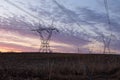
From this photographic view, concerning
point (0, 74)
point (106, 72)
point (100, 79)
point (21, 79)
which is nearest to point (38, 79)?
point (21, 79)

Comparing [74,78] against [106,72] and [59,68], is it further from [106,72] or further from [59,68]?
[106,72]

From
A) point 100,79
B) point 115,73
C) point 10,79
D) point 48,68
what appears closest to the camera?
point 10,79

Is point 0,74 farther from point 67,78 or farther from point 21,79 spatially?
point 67,78

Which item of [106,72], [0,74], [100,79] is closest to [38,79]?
[0,74]

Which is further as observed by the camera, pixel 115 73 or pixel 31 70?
pixel 115 73

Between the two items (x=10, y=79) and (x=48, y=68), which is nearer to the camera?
(x=10, y=79)

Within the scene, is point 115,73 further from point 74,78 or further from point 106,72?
point 74,78

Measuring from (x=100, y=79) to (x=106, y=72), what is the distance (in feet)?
9.05

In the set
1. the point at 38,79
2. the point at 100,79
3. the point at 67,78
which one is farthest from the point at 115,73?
the point at 38,79

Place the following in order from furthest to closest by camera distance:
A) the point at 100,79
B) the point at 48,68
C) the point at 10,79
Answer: the point at 48,68, the point at 100,79, the point at 10,79

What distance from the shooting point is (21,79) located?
1605 cm

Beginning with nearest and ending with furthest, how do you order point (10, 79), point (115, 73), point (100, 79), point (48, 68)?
point (10, 79)
point (100, 79)
point (48, 68)
point (115, 73)

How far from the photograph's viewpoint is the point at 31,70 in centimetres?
1803

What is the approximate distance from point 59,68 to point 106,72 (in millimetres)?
2785
